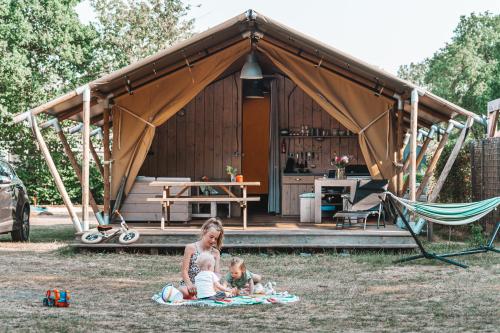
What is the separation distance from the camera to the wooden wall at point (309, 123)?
1365 centimetres

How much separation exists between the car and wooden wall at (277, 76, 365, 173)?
14.3ft

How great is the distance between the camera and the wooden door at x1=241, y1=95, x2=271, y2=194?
53.4 feet

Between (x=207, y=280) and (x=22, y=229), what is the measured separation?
19.8ft

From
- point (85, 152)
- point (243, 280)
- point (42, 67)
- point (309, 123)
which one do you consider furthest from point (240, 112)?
point (42, 67)

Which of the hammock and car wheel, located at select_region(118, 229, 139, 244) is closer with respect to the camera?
the hammock

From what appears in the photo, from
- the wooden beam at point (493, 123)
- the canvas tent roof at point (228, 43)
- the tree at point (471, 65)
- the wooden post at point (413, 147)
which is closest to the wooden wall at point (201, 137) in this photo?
the canvas tent roof at point (228, 43)

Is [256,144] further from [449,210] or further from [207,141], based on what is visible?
[449,210]

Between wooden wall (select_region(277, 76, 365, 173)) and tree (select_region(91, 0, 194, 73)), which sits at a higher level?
tree (select_region(91, 0, 194, 73))

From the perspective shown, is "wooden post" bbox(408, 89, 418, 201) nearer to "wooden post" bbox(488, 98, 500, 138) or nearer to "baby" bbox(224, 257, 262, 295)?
"wooden post" bbox(488, 98, 500, 138)

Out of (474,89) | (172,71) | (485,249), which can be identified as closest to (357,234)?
(485,249)

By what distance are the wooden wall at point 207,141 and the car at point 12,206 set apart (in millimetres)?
2407

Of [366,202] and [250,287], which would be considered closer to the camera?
[250,287]

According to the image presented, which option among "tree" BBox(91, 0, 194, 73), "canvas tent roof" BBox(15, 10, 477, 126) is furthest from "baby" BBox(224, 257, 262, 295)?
"tree" BBox(91, 0, 194, 73)

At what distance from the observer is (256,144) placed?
648 inches
